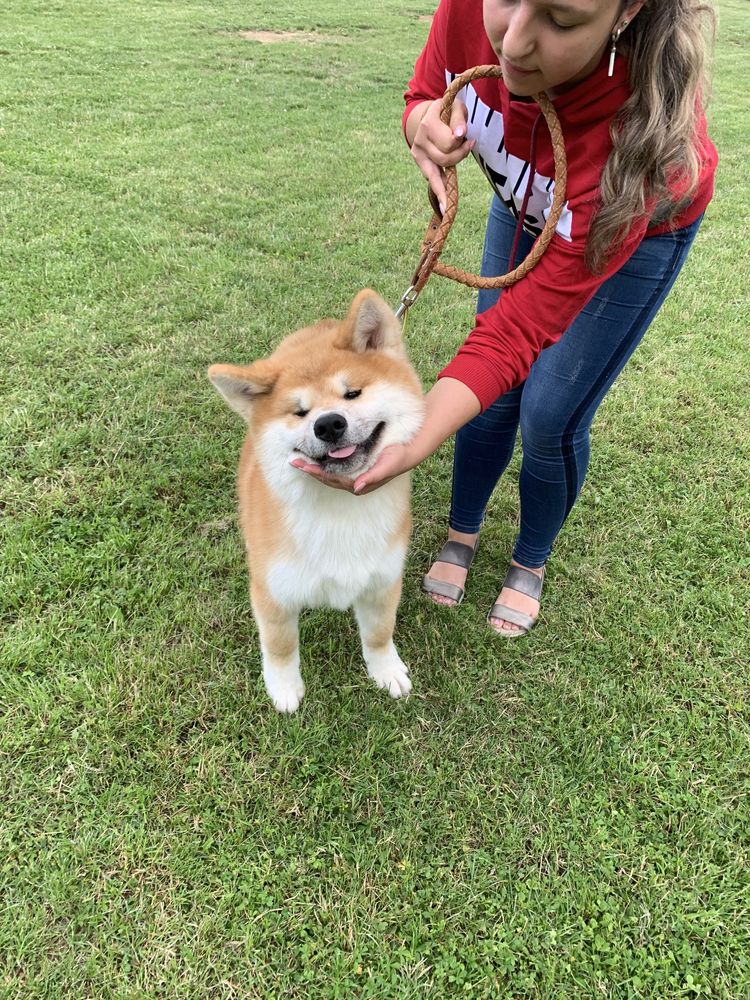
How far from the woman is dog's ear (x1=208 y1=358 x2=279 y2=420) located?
416 mm

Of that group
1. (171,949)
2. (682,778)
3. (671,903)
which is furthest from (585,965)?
(171,949)

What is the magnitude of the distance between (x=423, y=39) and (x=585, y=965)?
592 inches

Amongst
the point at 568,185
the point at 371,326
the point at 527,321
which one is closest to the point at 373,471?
the point at 371,326

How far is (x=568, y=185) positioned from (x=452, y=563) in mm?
1554

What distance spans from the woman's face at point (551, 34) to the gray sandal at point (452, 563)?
175cm

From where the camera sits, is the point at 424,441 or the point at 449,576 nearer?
the point at 424,441

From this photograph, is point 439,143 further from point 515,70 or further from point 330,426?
point 330,426

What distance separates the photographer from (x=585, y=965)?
5.40 feet

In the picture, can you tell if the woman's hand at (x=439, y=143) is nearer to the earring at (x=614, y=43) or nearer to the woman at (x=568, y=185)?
the woman at (x=568, y=185)

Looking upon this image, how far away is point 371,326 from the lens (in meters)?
1.74

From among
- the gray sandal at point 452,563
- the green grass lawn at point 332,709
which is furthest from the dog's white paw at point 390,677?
the gray sandal at point 452,563

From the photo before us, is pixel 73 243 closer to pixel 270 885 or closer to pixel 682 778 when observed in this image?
pixel 270 885

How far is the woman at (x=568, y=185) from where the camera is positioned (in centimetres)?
136

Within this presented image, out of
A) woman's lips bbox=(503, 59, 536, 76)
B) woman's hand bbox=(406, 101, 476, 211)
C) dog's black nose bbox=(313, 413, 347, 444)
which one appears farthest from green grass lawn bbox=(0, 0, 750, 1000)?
woman's lips bbox=(503, 59, 536, 76)
